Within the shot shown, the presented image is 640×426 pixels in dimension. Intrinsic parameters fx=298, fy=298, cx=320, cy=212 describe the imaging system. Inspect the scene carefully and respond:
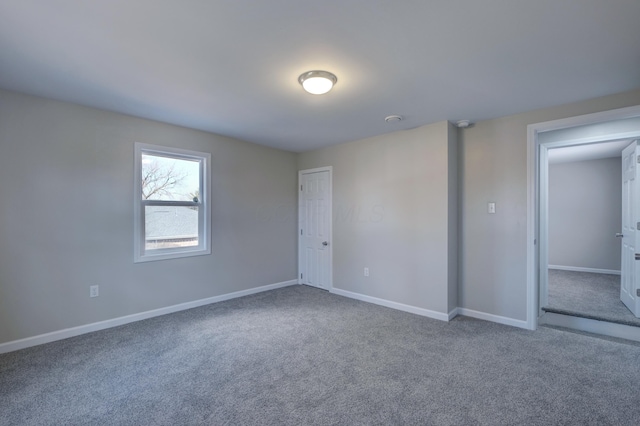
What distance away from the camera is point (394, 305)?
13.1ft

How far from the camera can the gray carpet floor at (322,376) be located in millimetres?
1890

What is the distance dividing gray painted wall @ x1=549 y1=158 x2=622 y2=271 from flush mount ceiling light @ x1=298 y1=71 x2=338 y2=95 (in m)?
6.31

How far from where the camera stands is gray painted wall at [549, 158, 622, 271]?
577 centimetres

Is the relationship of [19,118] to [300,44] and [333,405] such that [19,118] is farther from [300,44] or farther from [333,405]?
[333,405]

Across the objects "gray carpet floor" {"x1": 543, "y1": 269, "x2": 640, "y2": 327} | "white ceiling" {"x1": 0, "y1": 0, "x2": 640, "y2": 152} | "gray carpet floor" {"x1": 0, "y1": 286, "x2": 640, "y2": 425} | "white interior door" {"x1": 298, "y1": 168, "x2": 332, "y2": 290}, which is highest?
"white ceiling" {"x1": 0, "y1": 0, "x2": 640, "y2": 152}

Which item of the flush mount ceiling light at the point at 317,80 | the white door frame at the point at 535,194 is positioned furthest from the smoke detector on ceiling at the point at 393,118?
the white door frame at the point at 535,194

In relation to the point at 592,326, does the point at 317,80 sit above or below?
above

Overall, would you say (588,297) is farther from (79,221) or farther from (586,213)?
(79,221)

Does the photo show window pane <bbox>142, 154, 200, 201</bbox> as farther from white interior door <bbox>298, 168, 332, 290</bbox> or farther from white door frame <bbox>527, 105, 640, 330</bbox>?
white door frame <bbox>527, 105, 640, 330</bbox>

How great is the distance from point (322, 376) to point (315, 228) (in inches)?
116

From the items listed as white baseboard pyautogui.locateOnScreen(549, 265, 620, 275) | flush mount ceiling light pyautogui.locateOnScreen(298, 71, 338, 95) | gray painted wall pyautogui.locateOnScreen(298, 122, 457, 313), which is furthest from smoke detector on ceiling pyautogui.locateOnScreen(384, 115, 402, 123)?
white baseboard pyautogui.locateOnScreen(549, 265, 620, 275)

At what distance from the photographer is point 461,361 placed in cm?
254

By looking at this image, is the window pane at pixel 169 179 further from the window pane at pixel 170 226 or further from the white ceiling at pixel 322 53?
the white ceiling at pixel 322 53

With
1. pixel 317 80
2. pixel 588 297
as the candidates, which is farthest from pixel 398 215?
pixel 588 297
